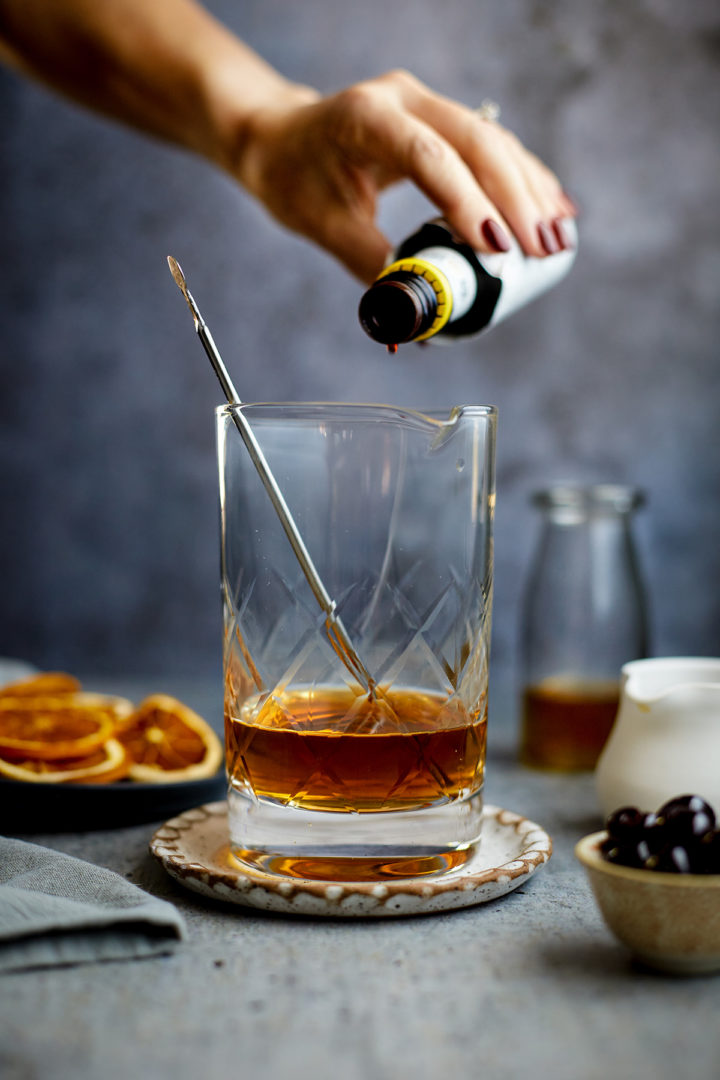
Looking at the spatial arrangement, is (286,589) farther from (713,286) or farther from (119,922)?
(713,286)

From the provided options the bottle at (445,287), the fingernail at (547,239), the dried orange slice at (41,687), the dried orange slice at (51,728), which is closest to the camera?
the bottle at (445,287)

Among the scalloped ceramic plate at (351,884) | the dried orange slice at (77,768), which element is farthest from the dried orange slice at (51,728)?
the scalloped ceramic plate at (351,884)

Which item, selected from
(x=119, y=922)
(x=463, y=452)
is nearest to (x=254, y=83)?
(x=463, y=452)

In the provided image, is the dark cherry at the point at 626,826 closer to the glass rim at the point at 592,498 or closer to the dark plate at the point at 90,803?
the dark plate at the point at 90,803

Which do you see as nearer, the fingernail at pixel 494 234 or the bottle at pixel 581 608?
the fingernail at pixel 494 234

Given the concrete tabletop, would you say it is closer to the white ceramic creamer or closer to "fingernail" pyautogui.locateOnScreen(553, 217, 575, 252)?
the white ceramic creamer

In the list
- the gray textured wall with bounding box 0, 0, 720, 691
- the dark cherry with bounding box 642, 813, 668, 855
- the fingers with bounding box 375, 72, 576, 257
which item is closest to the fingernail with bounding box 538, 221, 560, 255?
the fingers with bounding box 375, 72, 576, 257
